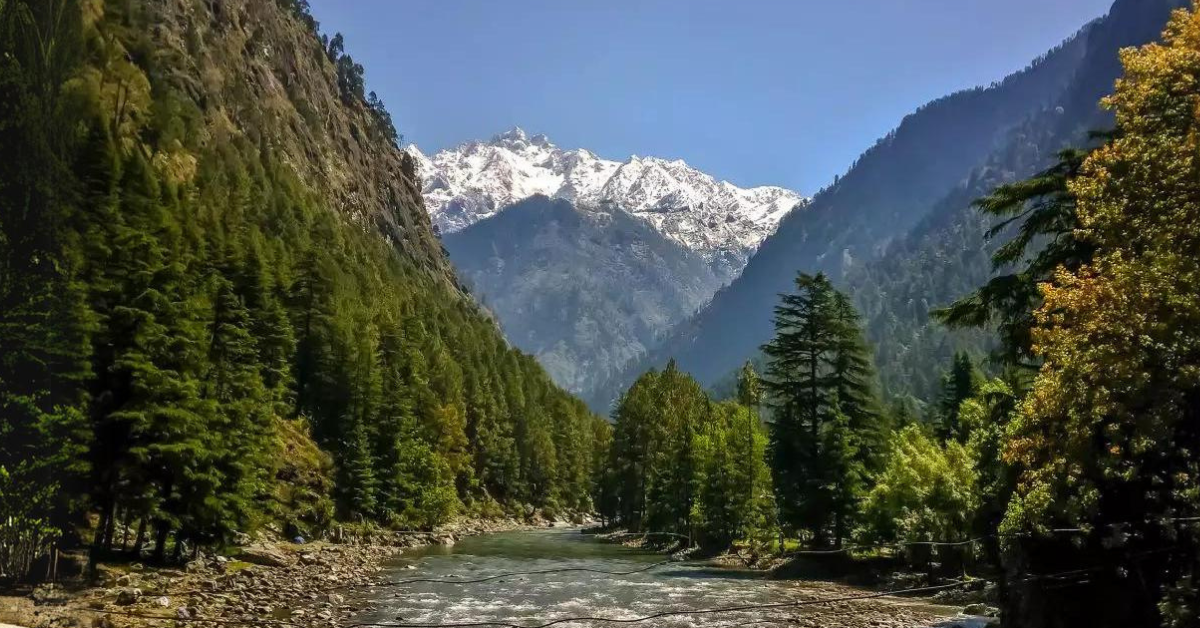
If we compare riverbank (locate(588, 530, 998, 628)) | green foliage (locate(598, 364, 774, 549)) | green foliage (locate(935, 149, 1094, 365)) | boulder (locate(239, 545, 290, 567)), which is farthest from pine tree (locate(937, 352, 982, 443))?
boulder (locate(239, 545, 290, 567))

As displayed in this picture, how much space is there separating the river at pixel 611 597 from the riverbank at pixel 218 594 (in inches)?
85.4

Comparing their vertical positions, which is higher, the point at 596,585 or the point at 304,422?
the point at 304,422

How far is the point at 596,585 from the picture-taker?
42.0 meters

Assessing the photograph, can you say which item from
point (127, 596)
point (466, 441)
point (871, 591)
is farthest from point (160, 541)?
point (466, 441)

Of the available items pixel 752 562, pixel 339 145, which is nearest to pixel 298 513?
pixel 752 562

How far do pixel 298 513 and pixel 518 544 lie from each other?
22226 millimetres

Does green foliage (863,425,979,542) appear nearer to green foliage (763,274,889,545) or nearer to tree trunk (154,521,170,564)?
green foliage (763,274,889,545)

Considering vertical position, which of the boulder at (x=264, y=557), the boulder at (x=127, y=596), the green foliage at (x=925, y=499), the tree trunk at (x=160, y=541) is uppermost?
the green foliage at (x=925, y=499)

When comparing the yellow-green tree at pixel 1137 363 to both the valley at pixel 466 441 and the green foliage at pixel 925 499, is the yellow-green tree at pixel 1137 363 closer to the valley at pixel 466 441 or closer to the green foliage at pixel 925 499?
the valley at pixel 466 441

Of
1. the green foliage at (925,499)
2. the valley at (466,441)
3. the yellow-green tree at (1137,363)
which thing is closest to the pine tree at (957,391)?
the valley at (466,441)

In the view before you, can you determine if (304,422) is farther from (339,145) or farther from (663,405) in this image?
(339,145)

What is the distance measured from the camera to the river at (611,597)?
31.3 metres

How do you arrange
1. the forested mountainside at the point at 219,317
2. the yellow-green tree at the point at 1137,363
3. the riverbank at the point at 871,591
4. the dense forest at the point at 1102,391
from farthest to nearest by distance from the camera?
1. the riverbank at the point at 871,591
2. the forested mountainside at the point at 219,317
3. the dense forest at the point at 1102,391
4. the yellow-green tree at the point at 1137,363

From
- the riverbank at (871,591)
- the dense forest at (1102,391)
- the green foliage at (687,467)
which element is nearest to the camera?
the dense forest at (1102,391)
